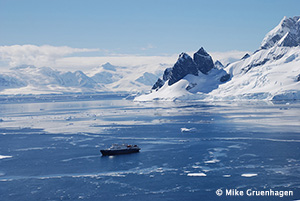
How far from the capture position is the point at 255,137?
314 feet

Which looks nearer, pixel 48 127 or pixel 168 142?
pixel 168 142

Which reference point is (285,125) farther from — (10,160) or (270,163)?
(10,160)

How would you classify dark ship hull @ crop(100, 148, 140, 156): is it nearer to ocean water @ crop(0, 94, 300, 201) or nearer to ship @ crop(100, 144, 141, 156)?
ship @ crop(100, 144, 141, 156)

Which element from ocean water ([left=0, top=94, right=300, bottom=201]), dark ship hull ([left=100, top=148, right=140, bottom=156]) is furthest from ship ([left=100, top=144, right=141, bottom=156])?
ocean water ([left=0, top=94, right=300, bottom=201])

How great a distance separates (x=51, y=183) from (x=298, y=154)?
43692mm

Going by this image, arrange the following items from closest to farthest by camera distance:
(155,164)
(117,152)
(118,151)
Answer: (155,164) < (117,152) < (118,151)

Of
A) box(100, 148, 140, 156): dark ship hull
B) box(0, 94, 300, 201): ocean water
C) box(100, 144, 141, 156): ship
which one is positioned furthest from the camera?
box(100, 144, 141, 156): ship

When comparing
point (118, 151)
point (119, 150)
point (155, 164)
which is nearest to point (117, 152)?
Result: point (118, 151)

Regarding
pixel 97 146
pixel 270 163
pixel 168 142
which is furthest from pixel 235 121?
pixel 270 163

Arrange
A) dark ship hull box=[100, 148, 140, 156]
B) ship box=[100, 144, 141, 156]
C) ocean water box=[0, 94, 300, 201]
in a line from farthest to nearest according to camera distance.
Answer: ship box=[100, 144, 141, 156]
dark ship hull box=[100, 148, 140, 156]
ocean water box=[0, 94, 300, 201]

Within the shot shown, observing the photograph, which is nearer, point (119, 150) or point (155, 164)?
point (155, 164)

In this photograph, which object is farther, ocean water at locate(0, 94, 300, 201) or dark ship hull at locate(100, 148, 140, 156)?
dark ship hull at locate(100, 148, 140, 156)

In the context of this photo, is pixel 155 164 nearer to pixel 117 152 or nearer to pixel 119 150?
pixel 117 152

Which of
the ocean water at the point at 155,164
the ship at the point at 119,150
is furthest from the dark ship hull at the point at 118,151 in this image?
the ocean water at the point at 155,164
